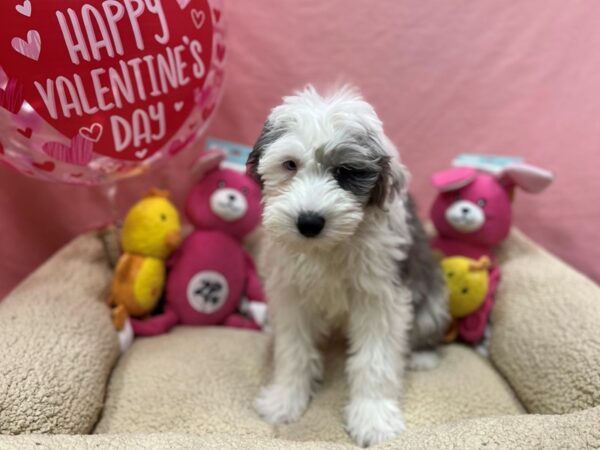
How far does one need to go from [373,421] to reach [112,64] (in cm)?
159

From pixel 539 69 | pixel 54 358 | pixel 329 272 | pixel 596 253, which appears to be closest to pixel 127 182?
pixel 54 358

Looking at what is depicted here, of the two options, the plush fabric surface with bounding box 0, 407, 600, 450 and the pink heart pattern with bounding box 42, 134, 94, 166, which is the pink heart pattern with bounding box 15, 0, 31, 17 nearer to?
the pink heart pattern with bounding box 42, 134, 94, 166

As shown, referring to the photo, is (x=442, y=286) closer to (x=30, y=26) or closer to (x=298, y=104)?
(x=298, y=104)

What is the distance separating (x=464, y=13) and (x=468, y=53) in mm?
204

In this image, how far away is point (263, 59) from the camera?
296 cm

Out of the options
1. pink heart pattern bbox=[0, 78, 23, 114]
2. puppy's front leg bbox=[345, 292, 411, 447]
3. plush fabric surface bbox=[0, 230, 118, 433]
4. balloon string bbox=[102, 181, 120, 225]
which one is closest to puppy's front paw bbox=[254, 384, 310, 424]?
puppy's front leg bbox=[345, 292, 411, 447]

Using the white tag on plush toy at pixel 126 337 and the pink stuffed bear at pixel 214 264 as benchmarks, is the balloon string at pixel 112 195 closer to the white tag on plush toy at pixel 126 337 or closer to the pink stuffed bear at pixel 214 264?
the pink stuffed bear at pixel 214 264

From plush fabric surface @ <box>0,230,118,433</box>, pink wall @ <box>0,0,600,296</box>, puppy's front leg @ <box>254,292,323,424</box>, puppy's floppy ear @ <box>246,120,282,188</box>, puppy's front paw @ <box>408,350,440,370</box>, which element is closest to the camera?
puppy's floppy ear @ <box>246,120,282,188</box>

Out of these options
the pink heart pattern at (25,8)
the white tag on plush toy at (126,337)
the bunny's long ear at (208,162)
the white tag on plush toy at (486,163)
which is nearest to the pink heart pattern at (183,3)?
the pink heart pattern at (25,8)

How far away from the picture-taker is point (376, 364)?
1.97m

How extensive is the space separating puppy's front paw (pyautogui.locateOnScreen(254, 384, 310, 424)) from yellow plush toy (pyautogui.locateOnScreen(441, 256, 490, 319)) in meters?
0.85

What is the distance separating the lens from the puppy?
1615 mm

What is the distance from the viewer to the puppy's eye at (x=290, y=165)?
1.65 meters

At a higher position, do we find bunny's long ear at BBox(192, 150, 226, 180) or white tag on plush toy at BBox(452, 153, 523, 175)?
white tag on plush toy at BBox(452, 153, 523, 175)
